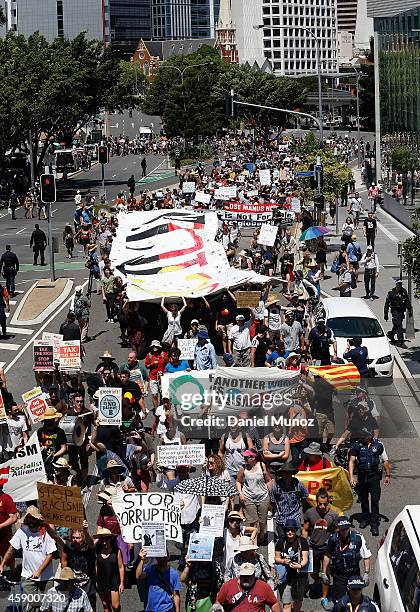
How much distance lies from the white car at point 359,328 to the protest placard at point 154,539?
10.9m

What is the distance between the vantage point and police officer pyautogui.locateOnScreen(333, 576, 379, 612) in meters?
11.2

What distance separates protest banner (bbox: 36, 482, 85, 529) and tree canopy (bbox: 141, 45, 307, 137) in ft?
261

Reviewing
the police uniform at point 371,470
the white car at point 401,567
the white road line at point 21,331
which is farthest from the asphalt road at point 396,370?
the white car at point 401,567

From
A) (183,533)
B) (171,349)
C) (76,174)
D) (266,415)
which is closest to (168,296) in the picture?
(171,349)

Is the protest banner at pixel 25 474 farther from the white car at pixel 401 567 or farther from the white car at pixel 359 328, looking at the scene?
the white car at pixel 359 328

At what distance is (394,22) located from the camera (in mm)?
56406

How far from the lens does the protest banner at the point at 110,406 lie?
57.3ft

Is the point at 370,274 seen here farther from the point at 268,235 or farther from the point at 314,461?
the point at 314,461

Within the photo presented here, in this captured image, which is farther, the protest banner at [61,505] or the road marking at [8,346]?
the road marking at [8,346]

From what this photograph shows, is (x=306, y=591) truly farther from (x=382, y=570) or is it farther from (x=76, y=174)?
(x=76, y=174)

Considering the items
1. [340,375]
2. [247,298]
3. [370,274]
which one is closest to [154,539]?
[340,375]

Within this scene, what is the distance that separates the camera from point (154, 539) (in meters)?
12.5

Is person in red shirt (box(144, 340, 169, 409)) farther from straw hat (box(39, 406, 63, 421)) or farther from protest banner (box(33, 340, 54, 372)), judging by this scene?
straw hat (box(39, 406, 63, 421))

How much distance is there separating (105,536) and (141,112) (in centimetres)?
15930
